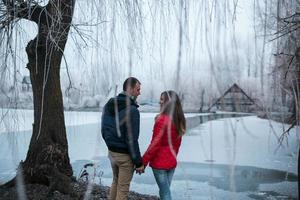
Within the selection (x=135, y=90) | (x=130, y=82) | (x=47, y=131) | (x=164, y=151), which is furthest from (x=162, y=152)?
(x=47, y=131)

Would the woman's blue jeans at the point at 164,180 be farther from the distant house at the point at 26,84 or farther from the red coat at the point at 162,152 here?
the distant house at the point at 26,84

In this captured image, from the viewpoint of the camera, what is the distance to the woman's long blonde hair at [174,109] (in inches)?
102

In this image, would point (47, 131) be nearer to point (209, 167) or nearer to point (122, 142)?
point (122, 142)

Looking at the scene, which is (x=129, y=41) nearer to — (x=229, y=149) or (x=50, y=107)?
(x=229, y=149)

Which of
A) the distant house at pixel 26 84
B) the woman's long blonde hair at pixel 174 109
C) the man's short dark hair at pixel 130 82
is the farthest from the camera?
the distant house at pixel 26 84

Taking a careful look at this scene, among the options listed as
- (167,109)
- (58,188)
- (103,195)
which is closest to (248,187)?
(103,195)

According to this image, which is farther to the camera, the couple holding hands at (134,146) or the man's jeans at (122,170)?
the man's jeans at (122,170)

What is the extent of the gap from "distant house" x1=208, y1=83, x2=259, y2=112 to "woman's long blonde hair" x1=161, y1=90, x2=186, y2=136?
23 cm

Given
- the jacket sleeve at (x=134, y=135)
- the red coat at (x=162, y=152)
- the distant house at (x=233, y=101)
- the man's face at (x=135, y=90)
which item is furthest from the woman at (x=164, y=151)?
the distant house at (x=233, y=101)

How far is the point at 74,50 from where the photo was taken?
4715 millimetres

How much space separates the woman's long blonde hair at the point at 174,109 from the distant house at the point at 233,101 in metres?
0.23

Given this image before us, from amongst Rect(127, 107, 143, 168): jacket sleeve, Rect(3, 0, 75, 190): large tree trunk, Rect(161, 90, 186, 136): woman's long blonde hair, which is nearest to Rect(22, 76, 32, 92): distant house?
Rect(3, 0, 75, 190): large tree trunk

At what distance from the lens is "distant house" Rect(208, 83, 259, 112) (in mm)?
2473

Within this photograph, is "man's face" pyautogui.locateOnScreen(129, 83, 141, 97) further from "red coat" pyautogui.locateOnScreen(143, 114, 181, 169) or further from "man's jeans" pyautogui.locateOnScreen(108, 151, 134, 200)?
"man's jeans" pyautogui.locateOnScreen(108, 151, 134, 200)
